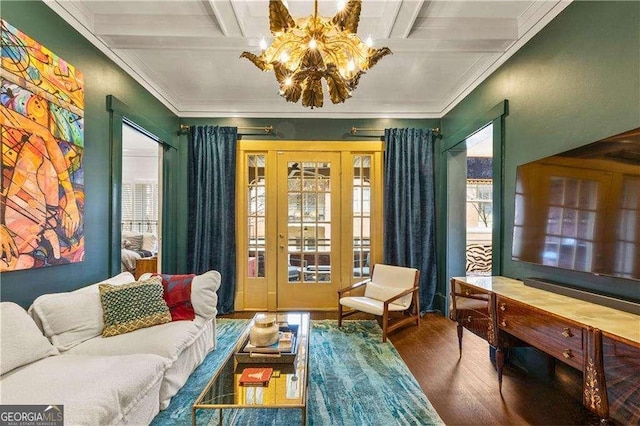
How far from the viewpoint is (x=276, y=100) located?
14.2 feet

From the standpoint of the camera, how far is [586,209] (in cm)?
189

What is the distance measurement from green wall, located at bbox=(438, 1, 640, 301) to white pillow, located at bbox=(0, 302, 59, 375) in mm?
3303

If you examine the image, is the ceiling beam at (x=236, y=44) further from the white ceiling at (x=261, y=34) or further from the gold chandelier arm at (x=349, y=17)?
the gold chandelier arm at (x=349, y=17)

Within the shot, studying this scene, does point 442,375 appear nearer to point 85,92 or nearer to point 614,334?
point 614,334

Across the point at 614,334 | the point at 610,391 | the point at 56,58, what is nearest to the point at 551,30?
the point at 614,334

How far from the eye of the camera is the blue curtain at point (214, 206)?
431 cm

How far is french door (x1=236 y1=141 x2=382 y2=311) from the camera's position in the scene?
14.7ft

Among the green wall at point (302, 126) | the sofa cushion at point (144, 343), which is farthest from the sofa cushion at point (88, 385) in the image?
the green wall at point (302, 126)

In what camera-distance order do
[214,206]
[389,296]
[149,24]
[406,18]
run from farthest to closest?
[214,206]
[389,296]
[149,24]
[406,18]

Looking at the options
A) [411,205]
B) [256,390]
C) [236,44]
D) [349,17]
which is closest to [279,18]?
[349,17]

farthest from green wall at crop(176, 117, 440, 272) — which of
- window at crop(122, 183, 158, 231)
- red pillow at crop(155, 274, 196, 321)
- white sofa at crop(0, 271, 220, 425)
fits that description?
window at crop(122, 183, 158, 231)

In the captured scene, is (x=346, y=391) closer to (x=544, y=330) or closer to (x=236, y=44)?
(x=544, y=330)

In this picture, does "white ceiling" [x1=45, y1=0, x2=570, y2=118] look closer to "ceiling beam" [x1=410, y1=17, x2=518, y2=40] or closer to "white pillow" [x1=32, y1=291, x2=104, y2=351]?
"ceiling beam" [x1=410, y1=17, x2=518, y2=40]

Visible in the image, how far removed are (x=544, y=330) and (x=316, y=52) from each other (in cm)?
204
